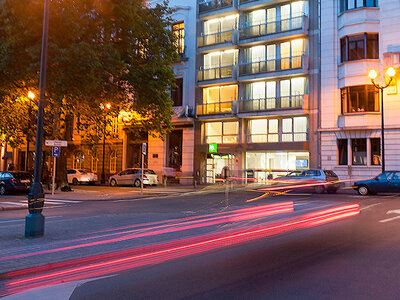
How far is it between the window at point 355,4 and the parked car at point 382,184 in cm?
1329

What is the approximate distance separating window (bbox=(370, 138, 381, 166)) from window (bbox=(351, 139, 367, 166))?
0.48m

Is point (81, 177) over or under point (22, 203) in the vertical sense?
over

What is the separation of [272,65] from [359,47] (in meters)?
6.56

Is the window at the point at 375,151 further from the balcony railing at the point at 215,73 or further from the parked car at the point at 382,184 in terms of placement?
the balcony railing at the point at 215,73

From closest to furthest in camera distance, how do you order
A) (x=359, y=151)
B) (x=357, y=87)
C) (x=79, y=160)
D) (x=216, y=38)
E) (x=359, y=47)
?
(x=357, y=87)
(x=359, y=47)
(x=359, y=151)
(x=216, y=38)
(x=79, y=160)

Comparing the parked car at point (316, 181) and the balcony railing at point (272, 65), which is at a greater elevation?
the balcony railing at point (272, 65)

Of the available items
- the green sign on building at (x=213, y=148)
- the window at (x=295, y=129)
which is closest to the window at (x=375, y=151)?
the window at (x=295, y=129)

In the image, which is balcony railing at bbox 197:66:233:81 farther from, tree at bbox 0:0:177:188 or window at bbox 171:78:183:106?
tree at bbox 0:0:177:188

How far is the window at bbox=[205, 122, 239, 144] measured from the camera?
34250 millimetres

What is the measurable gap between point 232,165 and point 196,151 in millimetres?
3477

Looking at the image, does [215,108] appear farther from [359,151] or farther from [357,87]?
[359,151]

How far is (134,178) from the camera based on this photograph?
107 ft

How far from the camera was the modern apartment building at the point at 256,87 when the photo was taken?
30.5 meters

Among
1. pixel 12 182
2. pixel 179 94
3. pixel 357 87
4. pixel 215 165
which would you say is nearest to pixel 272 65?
pixel 357 87
